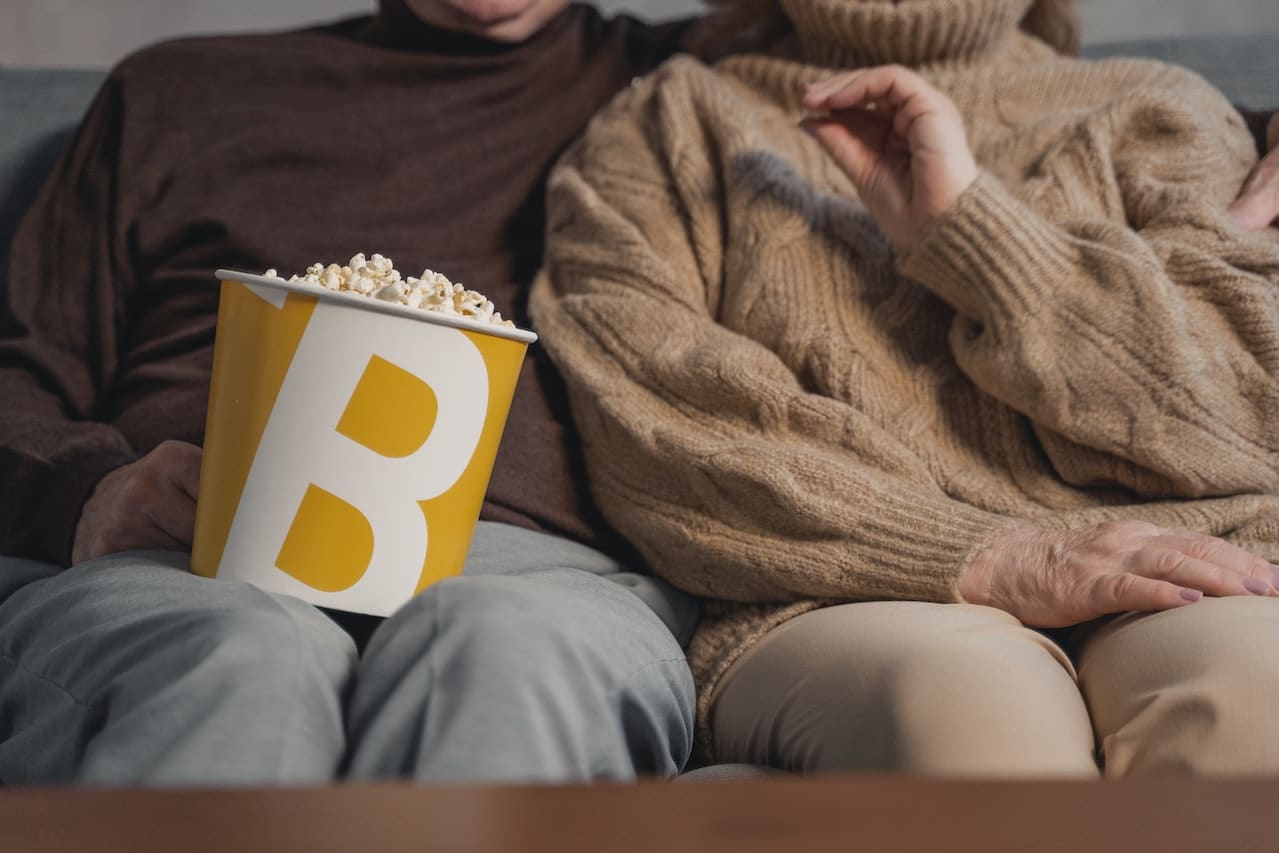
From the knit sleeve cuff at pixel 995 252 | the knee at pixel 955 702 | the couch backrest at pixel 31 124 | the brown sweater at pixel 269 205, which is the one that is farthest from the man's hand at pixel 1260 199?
the couch backrest at pixel 31 124

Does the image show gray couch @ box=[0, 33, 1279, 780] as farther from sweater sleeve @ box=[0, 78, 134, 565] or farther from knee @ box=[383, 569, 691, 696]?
knee @ box=[383, 569, 691, 696]

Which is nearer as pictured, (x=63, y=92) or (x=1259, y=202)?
(x=1259, y=202)

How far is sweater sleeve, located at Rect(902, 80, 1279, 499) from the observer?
2.98ft

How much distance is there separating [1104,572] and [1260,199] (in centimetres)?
45

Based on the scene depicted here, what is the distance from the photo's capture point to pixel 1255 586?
80 centimetres

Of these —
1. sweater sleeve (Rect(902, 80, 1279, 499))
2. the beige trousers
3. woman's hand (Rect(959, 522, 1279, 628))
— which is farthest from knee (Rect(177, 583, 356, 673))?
sweater sleeve (Rect(902, 80, 1279, 499))

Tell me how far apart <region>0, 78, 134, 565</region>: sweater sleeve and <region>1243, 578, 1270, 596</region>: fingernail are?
2.83 ft

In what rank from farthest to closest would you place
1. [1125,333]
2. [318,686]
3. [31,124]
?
1. [31,124]
2. [1125,333]
3. [318,686]

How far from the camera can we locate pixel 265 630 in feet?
2.13

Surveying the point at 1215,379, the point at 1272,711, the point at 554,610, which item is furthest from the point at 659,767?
the point at 1215,379

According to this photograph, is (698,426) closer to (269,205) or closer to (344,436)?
(344,436)

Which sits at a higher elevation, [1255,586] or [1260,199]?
[1260,199]

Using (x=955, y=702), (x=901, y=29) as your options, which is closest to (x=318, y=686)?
(x=955, y=702)

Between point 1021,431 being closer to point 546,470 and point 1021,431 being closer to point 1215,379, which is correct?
point 1215,379
